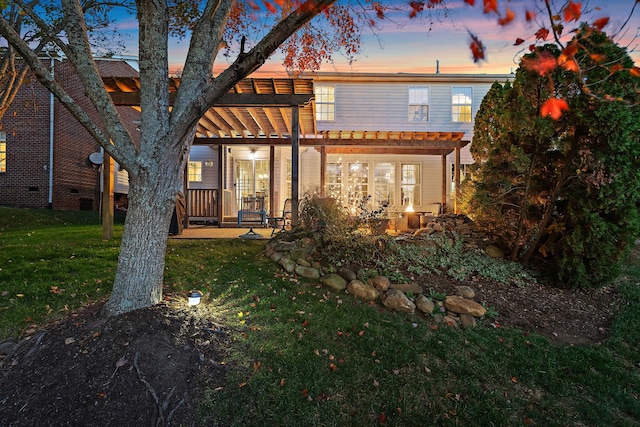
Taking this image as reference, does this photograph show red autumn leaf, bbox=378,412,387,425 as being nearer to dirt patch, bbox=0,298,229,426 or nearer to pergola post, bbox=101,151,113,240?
dirt patch, bbox=0,298,229,426

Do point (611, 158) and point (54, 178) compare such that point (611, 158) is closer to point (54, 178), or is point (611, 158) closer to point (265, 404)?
point (265, 404)

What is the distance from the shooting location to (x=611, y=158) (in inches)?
169

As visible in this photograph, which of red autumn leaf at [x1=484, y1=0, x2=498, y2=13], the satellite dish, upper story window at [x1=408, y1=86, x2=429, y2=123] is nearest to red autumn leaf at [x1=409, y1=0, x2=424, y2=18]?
red autumn leaf at [x1=484, y1=0, x2=498, y2=13]

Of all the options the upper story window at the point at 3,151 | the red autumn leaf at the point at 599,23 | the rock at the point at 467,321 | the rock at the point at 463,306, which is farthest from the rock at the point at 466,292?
the upper story window at the point at 3,151

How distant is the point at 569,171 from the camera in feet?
15.5

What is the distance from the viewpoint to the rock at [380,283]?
424cm

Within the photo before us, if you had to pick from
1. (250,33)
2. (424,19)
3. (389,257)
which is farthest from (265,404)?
(250,33)

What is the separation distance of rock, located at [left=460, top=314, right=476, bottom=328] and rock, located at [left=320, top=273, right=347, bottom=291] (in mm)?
1359

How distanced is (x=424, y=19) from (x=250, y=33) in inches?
113

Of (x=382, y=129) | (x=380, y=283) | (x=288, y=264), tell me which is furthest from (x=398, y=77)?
(x=380, y=283)

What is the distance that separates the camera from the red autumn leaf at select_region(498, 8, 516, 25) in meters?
2.79

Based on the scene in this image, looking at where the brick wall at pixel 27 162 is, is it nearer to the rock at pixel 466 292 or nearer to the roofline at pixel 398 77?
the roofline at pixel 398 77

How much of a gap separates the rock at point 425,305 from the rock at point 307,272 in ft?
4.26

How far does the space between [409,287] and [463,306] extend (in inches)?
24.9
